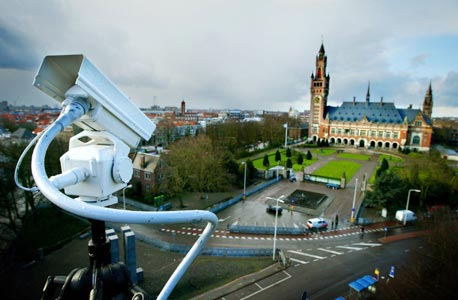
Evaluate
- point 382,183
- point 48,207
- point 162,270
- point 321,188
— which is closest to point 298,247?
point 162,270

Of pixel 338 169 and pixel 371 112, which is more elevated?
pixel 371 112

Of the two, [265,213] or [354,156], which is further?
[354,156]

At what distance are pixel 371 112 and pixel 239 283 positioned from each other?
7019 centimetres

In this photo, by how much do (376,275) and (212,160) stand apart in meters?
18.4

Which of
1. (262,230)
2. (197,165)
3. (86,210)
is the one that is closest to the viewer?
(86,210)

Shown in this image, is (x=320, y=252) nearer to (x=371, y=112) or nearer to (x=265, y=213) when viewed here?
(x=265, y=213)

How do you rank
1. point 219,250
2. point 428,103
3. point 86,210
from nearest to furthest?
point 86,210 → point 219,250 → point 428,103

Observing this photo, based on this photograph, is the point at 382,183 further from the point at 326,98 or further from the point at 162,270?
the point at 326,98

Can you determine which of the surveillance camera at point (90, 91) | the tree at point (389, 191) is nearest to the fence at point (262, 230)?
the tree at point (389, 191)

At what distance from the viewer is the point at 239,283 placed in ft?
48.6

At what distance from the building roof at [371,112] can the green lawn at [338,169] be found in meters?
27.8

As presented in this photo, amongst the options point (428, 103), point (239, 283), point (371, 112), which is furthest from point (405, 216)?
point (428, 103)

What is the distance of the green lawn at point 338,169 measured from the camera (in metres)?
39.3

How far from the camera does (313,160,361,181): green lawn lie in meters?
39.3
